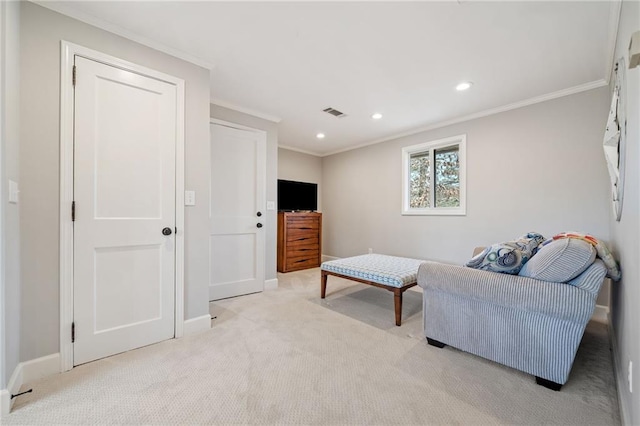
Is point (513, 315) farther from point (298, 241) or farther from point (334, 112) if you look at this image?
point (298, 241)

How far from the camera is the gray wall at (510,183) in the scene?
9.00 ft

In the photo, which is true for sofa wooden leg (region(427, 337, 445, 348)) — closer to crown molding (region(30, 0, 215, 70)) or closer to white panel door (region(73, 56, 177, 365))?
white panel door (region(73, 56, 177, 365))

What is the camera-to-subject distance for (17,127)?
1579mm

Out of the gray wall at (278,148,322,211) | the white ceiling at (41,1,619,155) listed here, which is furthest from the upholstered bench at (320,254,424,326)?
the gray wall at (278,148,322,211)

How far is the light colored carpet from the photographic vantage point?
4.49 ft

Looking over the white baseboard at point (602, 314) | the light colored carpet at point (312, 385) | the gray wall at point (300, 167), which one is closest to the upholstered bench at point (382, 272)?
the light colored carpet at point (312, 385)

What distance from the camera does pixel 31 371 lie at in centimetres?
165

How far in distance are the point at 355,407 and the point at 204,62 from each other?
2.78 m

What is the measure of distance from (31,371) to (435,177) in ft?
14.9

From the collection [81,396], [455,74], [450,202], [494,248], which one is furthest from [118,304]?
[450,202]

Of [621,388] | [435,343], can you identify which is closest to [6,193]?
[435,343]

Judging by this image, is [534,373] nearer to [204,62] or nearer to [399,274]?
[399,274]

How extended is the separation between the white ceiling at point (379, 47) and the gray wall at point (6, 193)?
16.8 inches

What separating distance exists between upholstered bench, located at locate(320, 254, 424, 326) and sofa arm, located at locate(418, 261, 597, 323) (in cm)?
51
